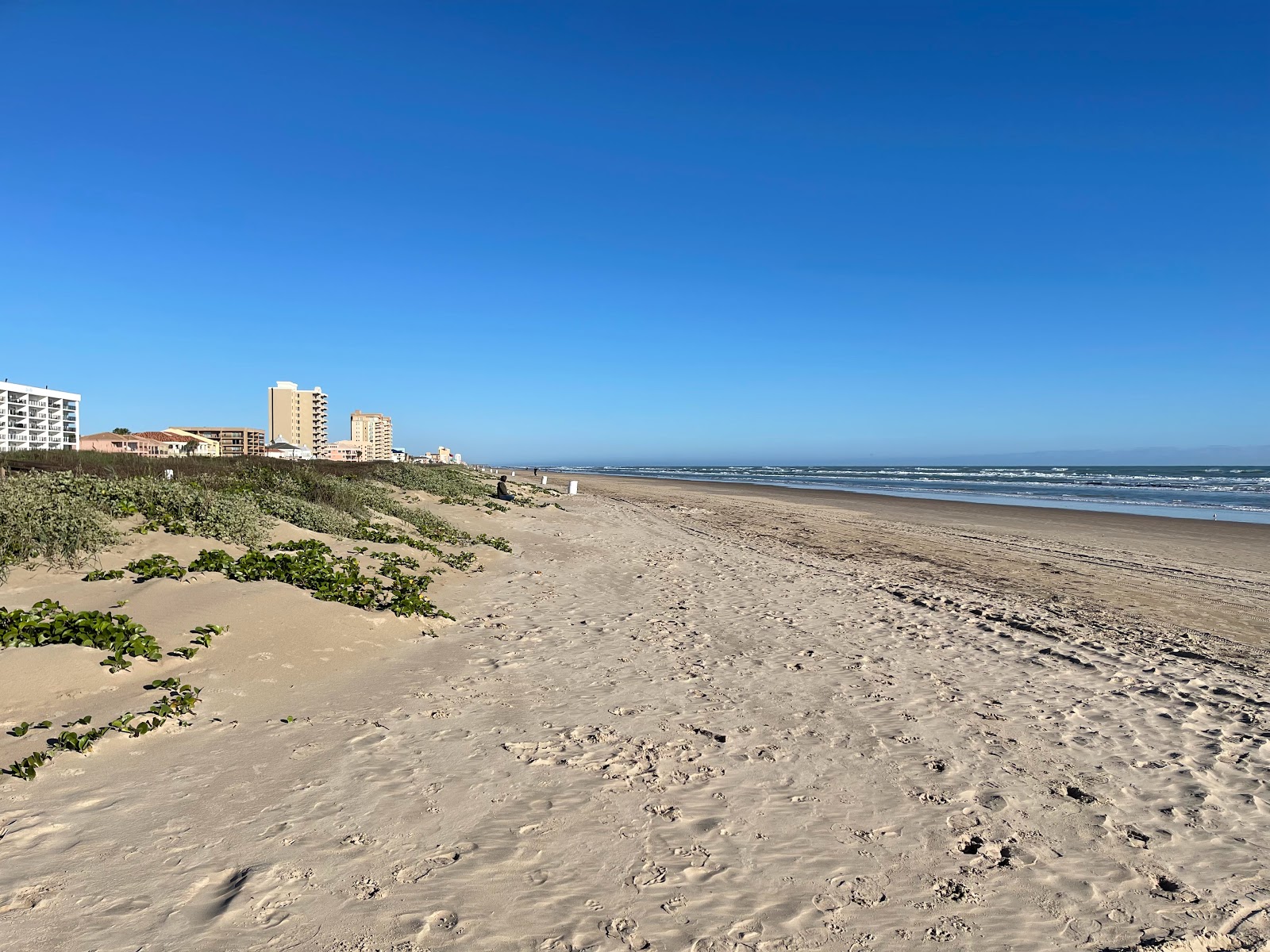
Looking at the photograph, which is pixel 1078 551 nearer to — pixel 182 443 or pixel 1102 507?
pixel 1102 507

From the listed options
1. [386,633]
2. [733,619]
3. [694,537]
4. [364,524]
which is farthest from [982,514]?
[386,633]

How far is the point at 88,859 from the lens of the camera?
2920 millimetres

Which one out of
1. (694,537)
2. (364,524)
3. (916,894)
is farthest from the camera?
(694,537)

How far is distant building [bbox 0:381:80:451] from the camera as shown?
2411 inches

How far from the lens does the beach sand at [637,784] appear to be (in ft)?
9.09

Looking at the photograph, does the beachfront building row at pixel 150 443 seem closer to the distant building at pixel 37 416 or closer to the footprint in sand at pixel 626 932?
the distant building at pixel 37 416

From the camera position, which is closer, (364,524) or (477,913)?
(477,913)

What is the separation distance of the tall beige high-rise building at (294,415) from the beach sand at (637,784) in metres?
79.1

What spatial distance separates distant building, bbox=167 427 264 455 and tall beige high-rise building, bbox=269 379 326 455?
11.3 metres

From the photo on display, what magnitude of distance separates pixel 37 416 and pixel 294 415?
2408cm

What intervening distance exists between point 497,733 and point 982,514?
24.8m

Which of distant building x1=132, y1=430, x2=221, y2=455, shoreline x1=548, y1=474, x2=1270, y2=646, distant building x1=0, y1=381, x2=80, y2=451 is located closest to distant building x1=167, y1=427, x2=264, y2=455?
distant building x1=132, y1=430, x2=221, y2=455

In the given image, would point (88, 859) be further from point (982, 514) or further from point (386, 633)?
point (982, 514)

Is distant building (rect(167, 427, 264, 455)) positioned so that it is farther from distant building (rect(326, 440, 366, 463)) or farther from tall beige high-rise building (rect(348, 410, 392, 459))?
tall beige high-rise building (rect(348, 410, 392, 459))
